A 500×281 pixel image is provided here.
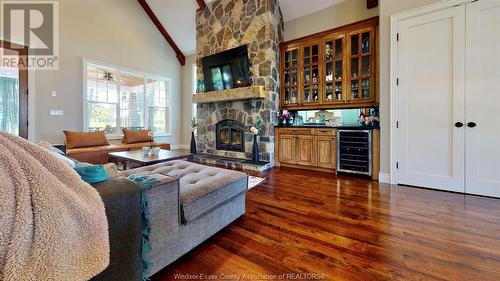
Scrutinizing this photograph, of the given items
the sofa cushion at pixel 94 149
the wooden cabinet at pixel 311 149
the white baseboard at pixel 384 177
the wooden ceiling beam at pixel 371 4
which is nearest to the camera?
the white baseboard at pixel 384 177

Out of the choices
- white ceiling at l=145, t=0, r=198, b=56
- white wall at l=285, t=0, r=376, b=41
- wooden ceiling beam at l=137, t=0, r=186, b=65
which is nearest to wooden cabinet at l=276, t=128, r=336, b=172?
white wall at l=285, t=0, r=376, b=41

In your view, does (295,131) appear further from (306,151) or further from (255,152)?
(255,152)

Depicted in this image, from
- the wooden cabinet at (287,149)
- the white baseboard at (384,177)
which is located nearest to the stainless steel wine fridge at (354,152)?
the white baseboard at (384,177)

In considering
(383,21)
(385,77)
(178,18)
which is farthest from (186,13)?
(385,77)

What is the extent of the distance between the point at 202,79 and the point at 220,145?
1.84 metres

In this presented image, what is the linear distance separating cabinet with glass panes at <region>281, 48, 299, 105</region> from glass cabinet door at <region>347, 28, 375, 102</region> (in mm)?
1081

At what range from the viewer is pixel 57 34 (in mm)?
4648

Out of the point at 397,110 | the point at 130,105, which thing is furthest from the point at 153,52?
the point at 397,110

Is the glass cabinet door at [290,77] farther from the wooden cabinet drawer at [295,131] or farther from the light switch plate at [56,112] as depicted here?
the light switch plate at [56,112]

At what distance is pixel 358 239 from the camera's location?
1.79 metres

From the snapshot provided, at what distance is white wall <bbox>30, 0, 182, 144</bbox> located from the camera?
460 centimetres

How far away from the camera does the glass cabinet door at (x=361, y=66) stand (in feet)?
12.8

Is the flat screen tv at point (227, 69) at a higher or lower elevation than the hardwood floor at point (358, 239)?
higher

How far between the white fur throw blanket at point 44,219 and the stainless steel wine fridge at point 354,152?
12.5 ft
